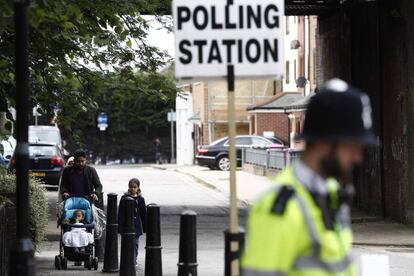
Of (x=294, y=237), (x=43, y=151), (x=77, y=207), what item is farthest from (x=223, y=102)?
(x=294, y=237)

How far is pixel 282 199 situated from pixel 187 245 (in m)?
7.42

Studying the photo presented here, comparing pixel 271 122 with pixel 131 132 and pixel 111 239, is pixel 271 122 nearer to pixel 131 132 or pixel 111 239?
pixel 131 132

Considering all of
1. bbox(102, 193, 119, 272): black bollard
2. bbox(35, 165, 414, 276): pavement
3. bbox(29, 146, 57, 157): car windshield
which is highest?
bbox(29, 146, 57, 157): car windshield

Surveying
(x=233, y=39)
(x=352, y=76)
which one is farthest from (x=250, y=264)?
(x=352, y=76)

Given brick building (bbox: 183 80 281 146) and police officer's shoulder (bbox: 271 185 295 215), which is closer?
police officer's shoulder (bbox: 271 185 295 215)

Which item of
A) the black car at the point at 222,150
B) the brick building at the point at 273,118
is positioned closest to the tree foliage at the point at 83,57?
the black car at the point at 222,150

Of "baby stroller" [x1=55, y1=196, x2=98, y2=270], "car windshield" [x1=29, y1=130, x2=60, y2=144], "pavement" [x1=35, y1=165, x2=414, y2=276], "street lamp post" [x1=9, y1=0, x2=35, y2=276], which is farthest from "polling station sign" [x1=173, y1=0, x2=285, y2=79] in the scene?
"car windshield" [x1=29, y1=130, x2=60, y2=144]

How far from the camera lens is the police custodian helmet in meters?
4.04

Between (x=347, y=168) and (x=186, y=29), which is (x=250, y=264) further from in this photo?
(x=186, y=29)

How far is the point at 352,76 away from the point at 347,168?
73.8 feet

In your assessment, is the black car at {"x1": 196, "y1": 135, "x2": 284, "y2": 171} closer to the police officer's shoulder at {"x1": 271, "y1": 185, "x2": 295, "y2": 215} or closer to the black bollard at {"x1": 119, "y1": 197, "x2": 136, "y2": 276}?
the black bollard at {"x1": 119, "y1": 197, "x2": 136, "y2": 276}

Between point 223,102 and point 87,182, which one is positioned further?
point 223,102

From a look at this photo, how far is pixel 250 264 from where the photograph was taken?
13.4 feet

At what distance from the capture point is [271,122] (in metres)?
63.6
